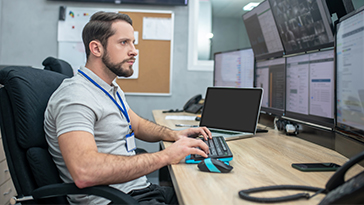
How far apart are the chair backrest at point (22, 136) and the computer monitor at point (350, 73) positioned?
1.03 m

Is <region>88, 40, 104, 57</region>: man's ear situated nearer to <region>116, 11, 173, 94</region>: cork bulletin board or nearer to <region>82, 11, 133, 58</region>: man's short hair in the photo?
<region>82, 11, 133, 58</region>: man's short hair

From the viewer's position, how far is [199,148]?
96cm

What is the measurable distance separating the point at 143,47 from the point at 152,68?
0.23 m

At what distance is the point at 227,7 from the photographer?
298 cm

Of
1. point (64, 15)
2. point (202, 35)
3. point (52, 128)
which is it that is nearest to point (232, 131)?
point (52, 128)

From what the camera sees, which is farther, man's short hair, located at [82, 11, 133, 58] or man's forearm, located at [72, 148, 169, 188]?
man's short hair, located at [82, 11, 133, 58]

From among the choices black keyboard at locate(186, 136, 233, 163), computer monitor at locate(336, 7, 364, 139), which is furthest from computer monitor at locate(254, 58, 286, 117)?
black keyboard at locate(186, 136, 233, 163)

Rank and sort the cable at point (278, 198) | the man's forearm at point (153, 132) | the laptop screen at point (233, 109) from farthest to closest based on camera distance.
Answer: the laptop screen at point (233, 109) → the man's forearm at point (153, 132) → the cable at point (278, 198)

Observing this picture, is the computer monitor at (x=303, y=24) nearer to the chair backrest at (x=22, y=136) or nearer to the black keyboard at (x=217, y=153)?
the black keyboard at (x=217, y=153)

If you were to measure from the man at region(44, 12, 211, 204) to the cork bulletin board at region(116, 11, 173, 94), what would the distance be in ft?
4.84

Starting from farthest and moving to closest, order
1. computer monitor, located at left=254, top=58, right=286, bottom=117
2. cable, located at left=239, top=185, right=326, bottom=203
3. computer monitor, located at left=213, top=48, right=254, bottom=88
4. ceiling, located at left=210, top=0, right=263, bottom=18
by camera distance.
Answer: ceiling, located at left=210, top=0, right=263, bottom=18 → computer monitor, located at left=213, top=48, right=254, bottom=88 → computer monitor, located at left=254, top=58, right=286, bottom=117 → cable, located at left=239, top=185, right=326, bottom=203

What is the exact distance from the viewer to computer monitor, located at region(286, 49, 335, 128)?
3.73ft

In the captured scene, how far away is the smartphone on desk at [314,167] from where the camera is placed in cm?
79

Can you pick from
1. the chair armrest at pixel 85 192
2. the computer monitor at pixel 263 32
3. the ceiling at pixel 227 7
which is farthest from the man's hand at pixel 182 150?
the ceiling at pixel 227 7
